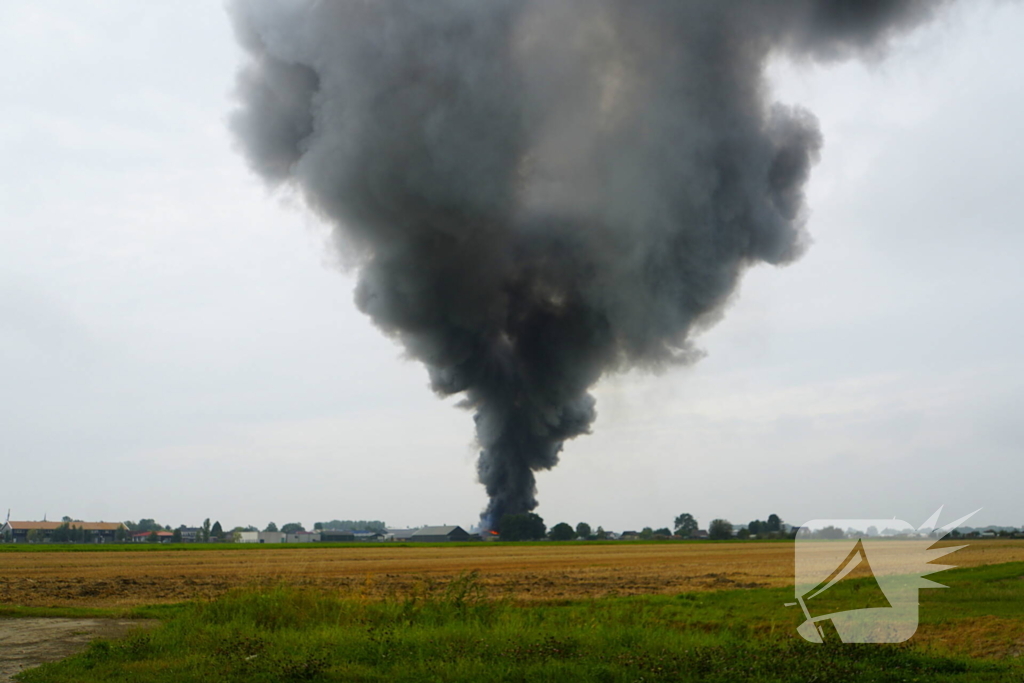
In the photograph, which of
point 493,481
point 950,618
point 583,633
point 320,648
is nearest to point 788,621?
point 950,618

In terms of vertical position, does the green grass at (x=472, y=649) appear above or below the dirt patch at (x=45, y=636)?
above

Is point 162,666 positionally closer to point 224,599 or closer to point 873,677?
point 224,599

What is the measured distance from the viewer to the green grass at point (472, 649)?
738cm

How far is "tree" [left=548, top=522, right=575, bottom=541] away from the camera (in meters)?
105

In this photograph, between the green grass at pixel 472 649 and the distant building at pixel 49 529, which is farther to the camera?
the distant building at pixel 49 529

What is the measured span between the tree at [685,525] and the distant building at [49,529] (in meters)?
102

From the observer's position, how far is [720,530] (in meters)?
119

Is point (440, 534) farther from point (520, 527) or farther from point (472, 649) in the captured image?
point (472, 649)

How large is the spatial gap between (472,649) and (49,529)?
16900 centimetres

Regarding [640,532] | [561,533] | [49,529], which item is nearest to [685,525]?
[640,532]

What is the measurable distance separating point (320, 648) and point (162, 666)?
1672mm

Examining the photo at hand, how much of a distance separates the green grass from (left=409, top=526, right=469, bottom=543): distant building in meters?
108

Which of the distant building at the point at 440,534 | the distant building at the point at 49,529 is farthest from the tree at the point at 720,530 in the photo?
the distant building at the point at 49,529

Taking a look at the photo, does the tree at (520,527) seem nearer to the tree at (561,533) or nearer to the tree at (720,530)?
the tree at (561,533)
